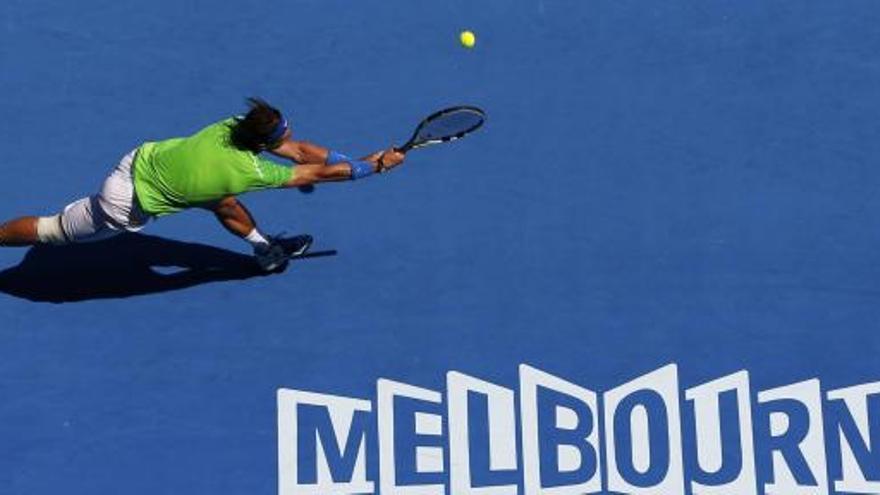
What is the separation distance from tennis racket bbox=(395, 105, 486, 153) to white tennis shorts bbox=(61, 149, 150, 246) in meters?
1.58

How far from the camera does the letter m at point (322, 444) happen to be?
332 inches

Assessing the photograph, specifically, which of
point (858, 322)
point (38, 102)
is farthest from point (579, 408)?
point (38, 102)

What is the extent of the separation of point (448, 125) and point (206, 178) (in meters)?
1.58

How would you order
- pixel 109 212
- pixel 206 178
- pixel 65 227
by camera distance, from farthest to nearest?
pixel 65 227 → pixel 109 212 → pixel 206 178

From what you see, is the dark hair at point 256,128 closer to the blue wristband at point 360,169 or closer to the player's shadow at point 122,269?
the blue wristband at point 360,169

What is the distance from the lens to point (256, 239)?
853 centimetres

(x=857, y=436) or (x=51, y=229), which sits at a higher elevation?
(x=51, y=229)

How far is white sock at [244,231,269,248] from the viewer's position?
848 cm

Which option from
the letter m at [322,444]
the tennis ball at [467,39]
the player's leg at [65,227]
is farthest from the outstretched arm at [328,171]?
the tennis ball at [467,39]

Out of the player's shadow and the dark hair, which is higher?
the dark hair

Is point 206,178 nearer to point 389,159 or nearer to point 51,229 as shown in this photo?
point 389,159

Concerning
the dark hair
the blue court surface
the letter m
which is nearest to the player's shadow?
the blue court surface

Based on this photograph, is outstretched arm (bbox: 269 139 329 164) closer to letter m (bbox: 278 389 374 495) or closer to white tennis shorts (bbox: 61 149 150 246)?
white tennis shorts (bbox: 61 149 150 246)

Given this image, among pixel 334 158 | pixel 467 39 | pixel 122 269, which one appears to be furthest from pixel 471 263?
pixel 122 269
